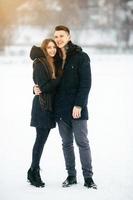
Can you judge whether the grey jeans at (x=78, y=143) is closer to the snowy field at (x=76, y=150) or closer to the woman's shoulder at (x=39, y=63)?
the snowy field at (x=76, y=150)

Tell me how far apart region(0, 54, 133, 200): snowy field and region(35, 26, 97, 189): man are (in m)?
0.26

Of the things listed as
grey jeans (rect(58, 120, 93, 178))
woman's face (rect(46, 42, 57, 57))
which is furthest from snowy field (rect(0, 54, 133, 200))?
woman's face (rect(46, 42, 57, 57))

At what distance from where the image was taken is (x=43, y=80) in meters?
4.49

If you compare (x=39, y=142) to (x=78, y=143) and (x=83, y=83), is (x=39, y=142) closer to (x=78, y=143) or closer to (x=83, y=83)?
(x=78, y=143)

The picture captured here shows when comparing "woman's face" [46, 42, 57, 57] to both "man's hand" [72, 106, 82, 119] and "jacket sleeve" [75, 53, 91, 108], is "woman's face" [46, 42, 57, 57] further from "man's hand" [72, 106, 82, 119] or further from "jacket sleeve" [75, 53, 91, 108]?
"man's hand" [72, 106, 82, 119]

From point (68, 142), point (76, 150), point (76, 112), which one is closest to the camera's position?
point (76, 112)

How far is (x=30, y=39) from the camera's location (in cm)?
3319

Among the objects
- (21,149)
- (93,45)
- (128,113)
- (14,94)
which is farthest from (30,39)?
(21,149)

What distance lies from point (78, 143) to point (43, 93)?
541 mm

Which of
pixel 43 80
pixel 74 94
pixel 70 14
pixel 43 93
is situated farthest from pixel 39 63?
pixel 70 14

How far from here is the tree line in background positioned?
35.3 meters

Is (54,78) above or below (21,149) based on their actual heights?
above

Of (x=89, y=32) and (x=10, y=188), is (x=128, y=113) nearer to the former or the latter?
(x=10, y=188)

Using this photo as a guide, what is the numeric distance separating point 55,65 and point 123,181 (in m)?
1.26
